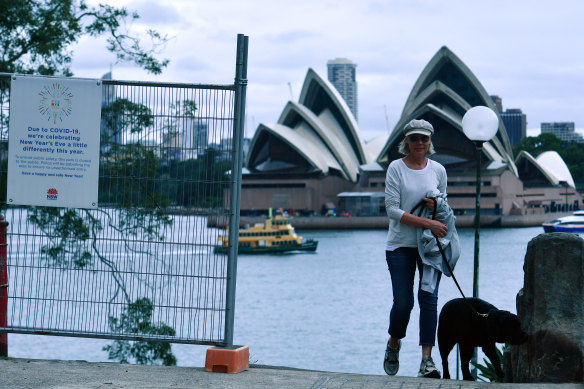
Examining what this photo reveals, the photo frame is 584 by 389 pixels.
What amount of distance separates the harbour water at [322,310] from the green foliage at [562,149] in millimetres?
73818

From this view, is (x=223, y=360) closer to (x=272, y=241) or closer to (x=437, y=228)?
(x=437, y=228)

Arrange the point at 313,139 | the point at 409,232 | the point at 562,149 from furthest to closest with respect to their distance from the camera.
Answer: the point at 562,149
the point at 313,139
the point at 409,232

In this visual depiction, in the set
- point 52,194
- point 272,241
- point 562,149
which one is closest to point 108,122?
A: point 52,194

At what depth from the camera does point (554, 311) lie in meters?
4.60

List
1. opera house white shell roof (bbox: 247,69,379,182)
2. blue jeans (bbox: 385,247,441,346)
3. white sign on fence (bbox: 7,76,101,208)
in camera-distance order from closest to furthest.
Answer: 1. blue jeans (bbox: 385,247,441,346)
2. white sign on fence (bbox: 7,76,101,208)
3. opera house white shell roof (bbox: 247,69,379,182)

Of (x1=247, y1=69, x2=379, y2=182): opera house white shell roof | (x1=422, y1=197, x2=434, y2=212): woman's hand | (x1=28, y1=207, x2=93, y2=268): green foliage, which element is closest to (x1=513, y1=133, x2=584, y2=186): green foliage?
(x1=247, y1=69, x2=379, y2=182): opera house white shell roof

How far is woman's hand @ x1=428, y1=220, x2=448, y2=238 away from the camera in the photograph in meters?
4.80

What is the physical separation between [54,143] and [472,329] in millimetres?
2917

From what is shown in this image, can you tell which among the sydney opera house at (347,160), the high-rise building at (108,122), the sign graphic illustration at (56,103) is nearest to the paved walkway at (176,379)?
the high-rise building at (108,122)

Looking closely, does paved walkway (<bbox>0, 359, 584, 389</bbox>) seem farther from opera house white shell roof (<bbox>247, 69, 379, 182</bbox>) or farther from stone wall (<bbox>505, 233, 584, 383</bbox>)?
opera house white shell roof (<bbox>247, 69, 379, 182</bbox>)

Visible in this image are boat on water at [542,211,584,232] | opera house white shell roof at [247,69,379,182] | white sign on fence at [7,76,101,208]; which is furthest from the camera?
opera house white shell roof at [247,69,379,182]

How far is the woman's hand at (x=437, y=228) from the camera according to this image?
15.7 feet

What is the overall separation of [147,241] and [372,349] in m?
19.5

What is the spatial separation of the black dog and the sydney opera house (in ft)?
231
